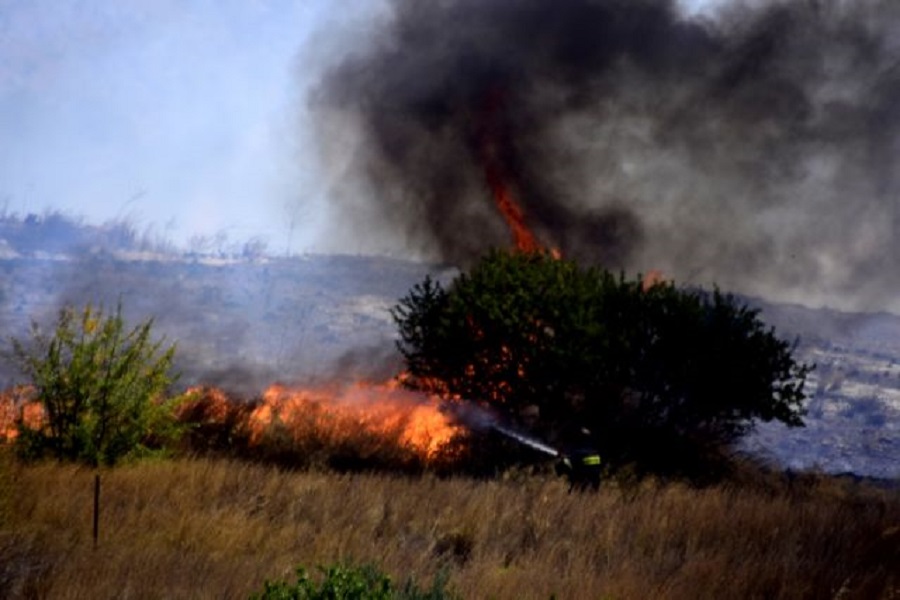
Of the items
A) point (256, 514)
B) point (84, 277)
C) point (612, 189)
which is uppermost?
point (612, 189)

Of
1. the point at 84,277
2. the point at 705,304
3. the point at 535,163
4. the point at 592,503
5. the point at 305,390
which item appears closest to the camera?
the point at 592,503

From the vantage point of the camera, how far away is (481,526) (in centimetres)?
1454

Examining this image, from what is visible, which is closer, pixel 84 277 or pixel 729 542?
pixel 729 542

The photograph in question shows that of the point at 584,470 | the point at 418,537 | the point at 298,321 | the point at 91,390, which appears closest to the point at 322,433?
the point at 584,470

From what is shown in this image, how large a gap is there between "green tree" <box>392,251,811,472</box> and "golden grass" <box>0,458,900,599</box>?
9.02 metres

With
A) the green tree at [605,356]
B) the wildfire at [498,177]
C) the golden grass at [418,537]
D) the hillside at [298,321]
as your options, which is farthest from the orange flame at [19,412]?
the wildfire at [498,177]

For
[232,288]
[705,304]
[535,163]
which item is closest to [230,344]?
[232,288]

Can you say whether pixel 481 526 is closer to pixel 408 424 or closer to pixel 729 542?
pixel 729 542

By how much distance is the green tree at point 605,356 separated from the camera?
27.4m

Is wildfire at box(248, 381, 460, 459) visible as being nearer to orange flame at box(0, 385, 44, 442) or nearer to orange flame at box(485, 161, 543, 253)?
orange flame at box(0, 385, 44, 442)

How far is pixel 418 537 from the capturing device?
1395 cm

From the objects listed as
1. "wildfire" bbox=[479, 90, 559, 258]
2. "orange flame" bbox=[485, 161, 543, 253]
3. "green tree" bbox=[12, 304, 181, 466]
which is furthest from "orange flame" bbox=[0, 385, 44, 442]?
"orange flame" bbox=[485, 161, 543, 253]

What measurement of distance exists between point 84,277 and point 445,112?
2546 centimetres

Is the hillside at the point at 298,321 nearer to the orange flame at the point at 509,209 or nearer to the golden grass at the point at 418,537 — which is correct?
the orange flame at the point at 509,209
